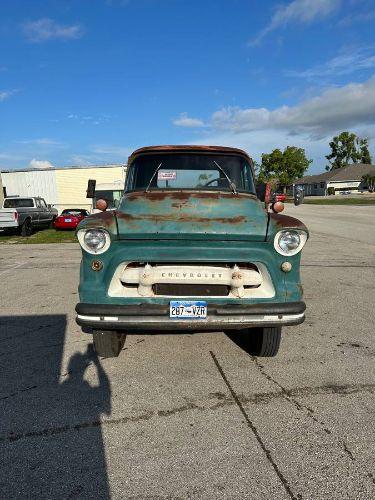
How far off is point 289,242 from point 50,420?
2325mm

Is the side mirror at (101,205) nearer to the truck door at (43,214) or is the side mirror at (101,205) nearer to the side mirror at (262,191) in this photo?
the side mirror at (262,191)

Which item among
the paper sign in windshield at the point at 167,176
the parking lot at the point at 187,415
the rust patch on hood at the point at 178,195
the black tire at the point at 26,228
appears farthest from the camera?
the black tire at the point at 26,228

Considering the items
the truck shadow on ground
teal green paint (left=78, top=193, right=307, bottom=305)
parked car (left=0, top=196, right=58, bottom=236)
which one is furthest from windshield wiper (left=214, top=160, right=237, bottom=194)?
parked car (left=0, top=196, right=58, bottom=236)

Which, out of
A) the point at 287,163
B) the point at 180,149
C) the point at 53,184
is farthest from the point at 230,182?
the point at 287,163

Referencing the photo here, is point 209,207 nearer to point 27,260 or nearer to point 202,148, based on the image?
point 202,148

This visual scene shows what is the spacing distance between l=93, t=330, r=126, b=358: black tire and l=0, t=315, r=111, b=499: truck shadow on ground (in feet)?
0.50

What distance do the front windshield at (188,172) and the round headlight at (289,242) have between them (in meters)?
1.32

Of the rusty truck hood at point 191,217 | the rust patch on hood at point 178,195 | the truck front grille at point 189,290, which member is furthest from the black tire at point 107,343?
the rust patch on hood at point 178,195

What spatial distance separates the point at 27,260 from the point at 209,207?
8.29 metres

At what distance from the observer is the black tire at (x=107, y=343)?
357cm

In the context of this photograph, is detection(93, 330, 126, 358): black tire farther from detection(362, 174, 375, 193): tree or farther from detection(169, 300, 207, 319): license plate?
detection(362, 174, 375, 193): tree

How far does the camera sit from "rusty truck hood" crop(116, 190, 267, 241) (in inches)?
125

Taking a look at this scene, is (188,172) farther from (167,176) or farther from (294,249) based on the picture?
(294,249)

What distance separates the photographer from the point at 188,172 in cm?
447
